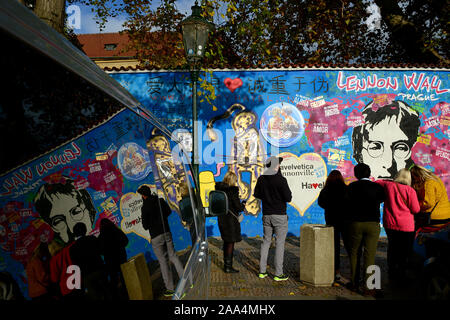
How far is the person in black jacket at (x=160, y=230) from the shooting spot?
164 centimetres

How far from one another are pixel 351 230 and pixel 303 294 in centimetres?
114

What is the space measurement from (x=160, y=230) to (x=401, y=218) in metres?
4.61

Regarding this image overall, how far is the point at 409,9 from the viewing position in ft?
54.5

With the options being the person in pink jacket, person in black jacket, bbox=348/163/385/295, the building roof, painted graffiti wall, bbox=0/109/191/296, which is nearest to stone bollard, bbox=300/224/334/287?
person in black jacket, bbox=348/163/385/295

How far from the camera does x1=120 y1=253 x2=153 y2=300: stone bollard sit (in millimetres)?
1361

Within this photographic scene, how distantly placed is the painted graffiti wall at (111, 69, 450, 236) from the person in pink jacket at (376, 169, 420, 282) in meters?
3.74

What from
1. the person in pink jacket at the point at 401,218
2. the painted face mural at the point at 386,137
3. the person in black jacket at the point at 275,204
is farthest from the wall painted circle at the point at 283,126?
the person in pink jacket at the point at 401,218

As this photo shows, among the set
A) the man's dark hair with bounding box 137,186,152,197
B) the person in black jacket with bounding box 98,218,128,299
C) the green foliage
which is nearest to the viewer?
the person in black jacket with bounding box 98,218,128,299

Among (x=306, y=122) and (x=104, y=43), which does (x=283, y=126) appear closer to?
(x=306, y=122)

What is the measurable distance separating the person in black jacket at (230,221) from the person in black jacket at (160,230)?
4.22 m

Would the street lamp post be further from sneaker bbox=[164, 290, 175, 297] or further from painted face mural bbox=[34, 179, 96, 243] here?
painted face mural bbox=[34, 179, 96, 243]


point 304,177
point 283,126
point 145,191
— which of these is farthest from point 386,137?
point 145,191

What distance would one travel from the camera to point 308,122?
929cm

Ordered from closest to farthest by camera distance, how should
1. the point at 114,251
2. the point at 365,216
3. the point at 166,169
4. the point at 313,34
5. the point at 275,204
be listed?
the point at 114,251, the point at 166,169, the point at 365,216, the point at 275,204, the point at 313,34
